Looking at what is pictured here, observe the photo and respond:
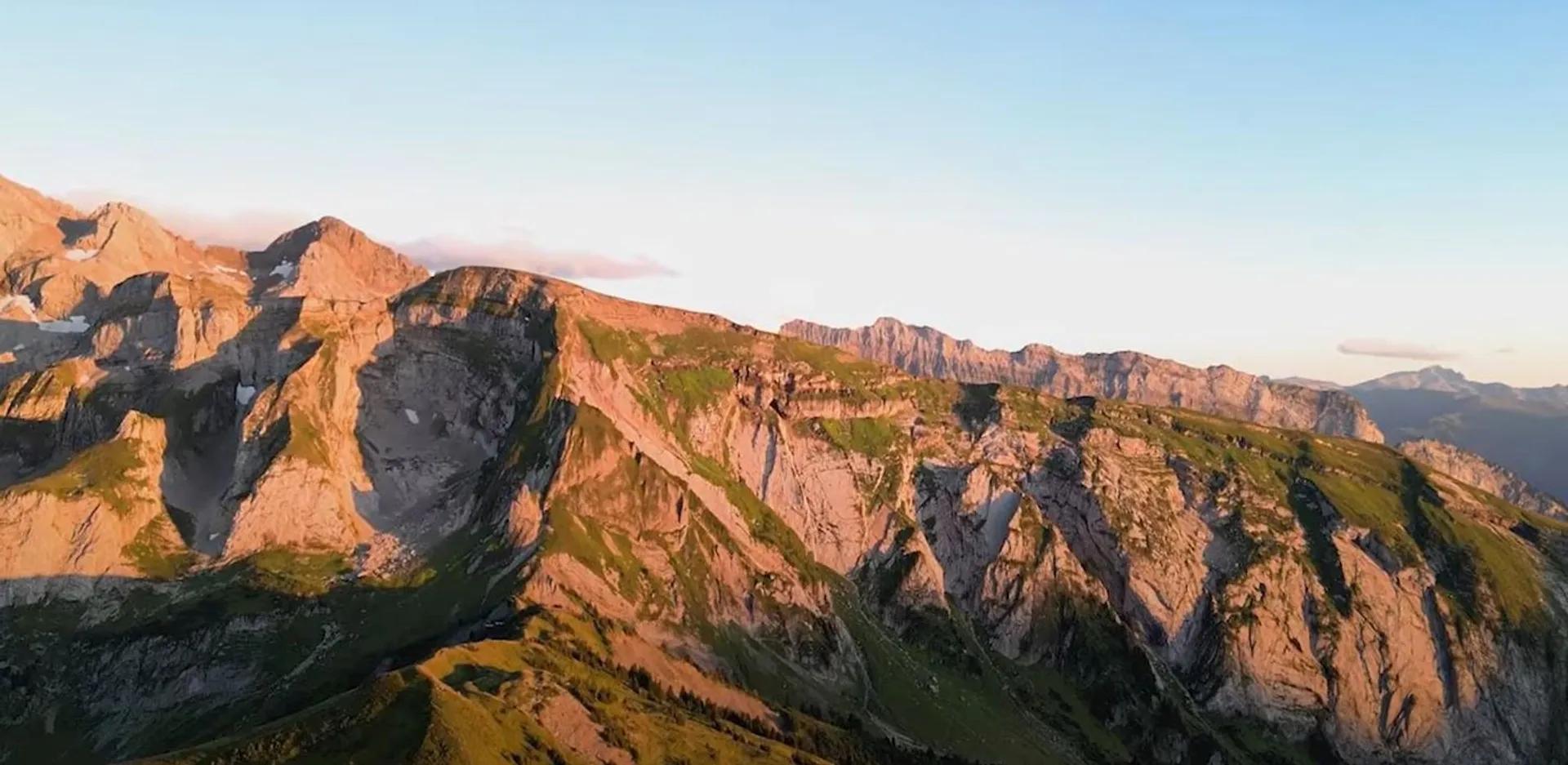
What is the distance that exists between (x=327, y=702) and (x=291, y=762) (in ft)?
72.8

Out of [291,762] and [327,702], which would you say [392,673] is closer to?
[327,702]

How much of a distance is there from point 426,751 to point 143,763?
133ft

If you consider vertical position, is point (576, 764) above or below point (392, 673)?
below

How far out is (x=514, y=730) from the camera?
196 metres

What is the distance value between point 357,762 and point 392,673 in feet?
80.6

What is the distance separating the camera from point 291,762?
172375 millimetres

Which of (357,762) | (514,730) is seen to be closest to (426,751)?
(357,762)

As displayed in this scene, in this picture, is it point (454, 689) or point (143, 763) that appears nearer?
point (143, 763)

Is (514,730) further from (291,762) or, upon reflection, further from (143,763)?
(143,763)

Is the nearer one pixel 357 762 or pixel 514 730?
pixel 357 762

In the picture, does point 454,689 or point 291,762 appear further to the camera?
point 454,689

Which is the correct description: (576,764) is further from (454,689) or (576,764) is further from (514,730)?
(454,689)

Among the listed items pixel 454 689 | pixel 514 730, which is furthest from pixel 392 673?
pixel 514 730

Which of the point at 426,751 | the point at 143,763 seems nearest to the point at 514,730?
the point at 426,751
